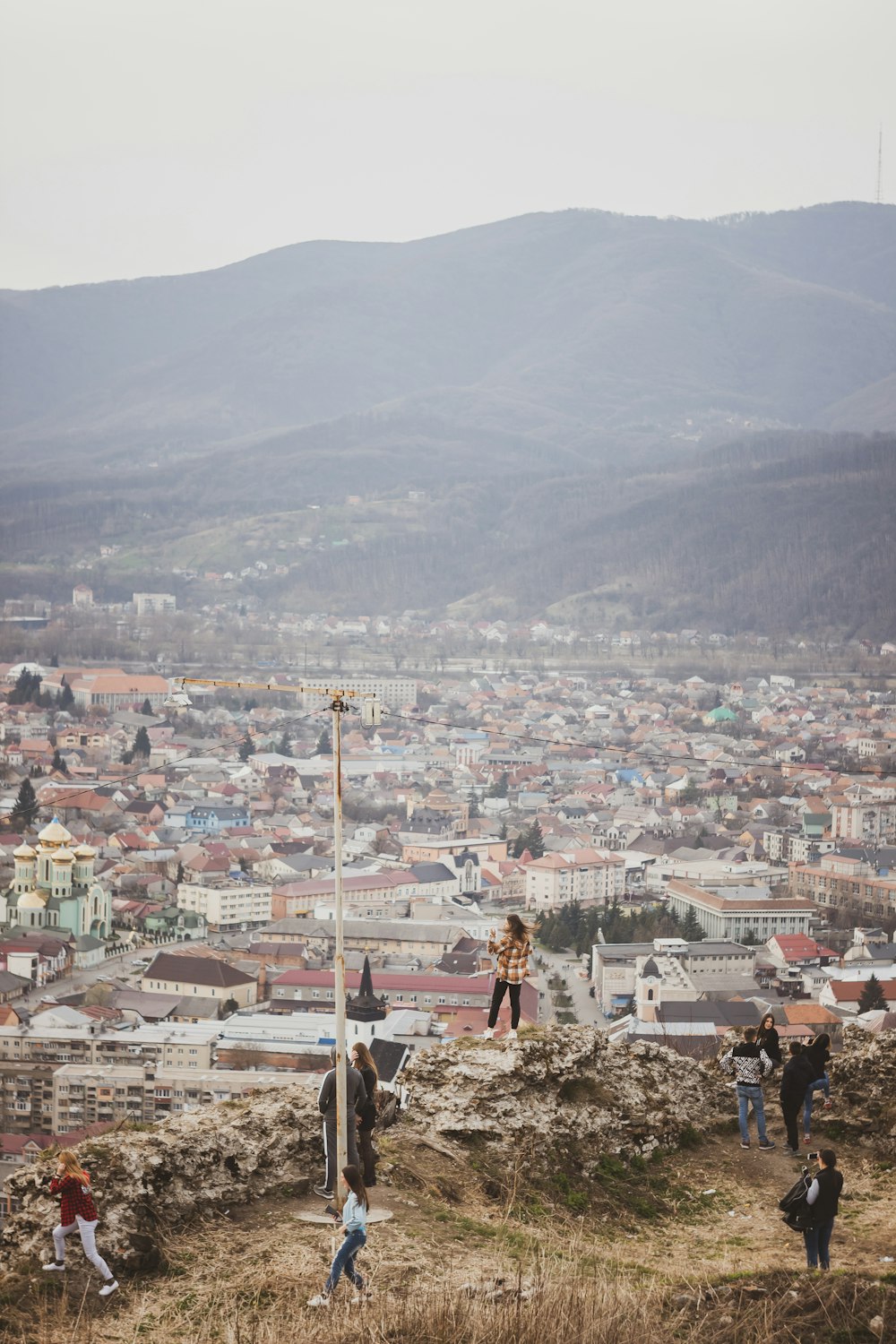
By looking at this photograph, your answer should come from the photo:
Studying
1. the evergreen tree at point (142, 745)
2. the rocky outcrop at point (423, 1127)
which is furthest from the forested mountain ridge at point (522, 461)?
the rocky outcrop at point (423, 1127)

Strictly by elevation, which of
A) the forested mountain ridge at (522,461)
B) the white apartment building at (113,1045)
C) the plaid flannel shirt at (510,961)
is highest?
the forested mountain ridge at (522,461)

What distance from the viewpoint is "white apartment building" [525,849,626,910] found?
89.8 feet

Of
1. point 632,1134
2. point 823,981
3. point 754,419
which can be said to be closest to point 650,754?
point 823,981

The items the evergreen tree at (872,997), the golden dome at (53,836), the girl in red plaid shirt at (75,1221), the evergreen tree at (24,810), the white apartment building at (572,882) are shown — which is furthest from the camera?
the evergreen tree at (24,810)

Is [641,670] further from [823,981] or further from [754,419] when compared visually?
[754,419]

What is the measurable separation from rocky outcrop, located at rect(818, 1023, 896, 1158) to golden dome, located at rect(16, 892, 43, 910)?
2028 cm

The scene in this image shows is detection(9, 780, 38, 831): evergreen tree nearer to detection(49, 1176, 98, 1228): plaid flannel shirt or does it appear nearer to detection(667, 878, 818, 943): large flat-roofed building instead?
detection(667, 878, 818, 943): large flat-roofed building

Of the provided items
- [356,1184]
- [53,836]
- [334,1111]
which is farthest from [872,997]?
[53,836]

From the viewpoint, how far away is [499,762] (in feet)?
151

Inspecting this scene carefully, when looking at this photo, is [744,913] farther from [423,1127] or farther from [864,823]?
[423,1127]

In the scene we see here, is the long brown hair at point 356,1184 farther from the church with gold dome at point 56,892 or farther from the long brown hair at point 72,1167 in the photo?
the church with gold dome at point 56,892

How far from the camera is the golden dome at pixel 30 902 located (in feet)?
79.1

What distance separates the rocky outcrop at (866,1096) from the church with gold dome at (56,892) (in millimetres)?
19295

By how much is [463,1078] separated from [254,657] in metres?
62.0
